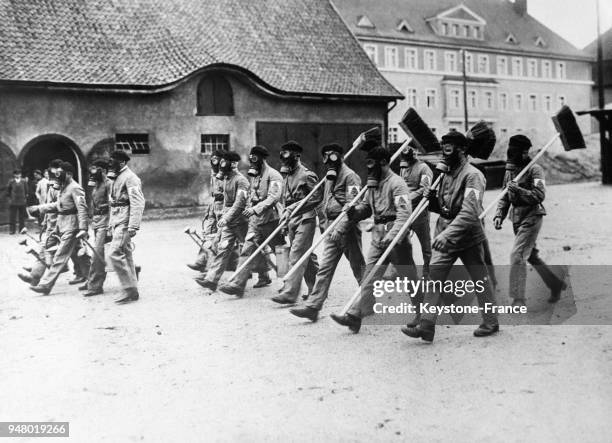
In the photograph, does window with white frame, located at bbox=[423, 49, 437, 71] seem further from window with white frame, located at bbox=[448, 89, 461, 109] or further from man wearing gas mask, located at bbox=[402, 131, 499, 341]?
man wearing gas mask, located at bbox=[402, 131, 499, 341]

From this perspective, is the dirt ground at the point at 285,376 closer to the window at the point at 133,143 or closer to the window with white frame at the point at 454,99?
the window at the point at 133,143

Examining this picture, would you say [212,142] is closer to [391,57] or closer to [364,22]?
[364,22]

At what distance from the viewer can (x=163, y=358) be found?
19.9 feet

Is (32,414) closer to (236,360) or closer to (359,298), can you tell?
(236,360)

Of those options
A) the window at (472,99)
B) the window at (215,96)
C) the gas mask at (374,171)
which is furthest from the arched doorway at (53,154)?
the window at (472,99)

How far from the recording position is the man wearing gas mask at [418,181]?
9.52 m

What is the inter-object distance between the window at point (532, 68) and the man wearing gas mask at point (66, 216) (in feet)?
149

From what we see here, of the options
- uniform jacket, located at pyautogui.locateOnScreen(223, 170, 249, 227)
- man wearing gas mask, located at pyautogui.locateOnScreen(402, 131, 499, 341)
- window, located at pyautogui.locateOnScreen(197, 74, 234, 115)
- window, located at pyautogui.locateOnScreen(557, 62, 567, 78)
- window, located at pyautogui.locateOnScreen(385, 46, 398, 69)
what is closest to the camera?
man wearing gas mask, located at pyautogui.locateOnScreen(402, 131, 499, 341)

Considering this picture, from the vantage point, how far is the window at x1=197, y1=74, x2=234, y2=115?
21.8 metres

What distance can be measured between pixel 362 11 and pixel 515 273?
131 feet

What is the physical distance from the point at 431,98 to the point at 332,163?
3959cm

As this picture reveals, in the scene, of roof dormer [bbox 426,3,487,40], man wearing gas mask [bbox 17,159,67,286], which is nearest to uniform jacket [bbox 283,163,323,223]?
man wearing gas mask [bbox 17,159,67,286]

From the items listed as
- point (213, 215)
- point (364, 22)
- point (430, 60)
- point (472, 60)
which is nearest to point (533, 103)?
point (472, 60)

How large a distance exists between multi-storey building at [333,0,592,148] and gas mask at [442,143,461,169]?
3718 cm
